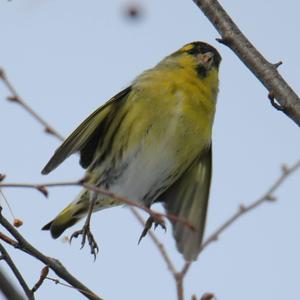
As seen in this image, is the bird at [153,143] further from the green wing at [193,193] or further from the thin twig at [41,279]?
the thin twig at [41,279]

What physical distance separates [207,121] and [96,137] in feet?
2.42

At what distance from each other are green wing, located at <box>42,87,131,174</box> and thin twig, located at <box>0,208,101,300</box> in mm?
1349

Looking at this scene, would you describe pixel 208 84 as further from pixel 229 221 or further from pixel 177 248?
pixel 229 221

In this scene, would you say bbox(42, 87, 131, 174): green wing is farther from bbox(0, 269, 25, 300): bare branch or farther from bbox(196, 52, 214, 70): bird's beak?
bbox(0, 269, 25, 300): bare branch

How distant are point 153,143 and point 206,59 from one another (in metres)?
0.81

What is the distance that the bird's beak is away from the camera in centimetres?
479

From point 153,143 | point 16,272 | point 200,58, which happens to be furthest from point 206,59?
point 16,272

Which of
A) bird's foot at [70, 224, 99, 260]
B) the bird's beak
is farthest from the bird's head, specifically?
bird's foot at [70, 224, 99, 260]

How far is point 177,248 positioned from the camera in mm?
4234

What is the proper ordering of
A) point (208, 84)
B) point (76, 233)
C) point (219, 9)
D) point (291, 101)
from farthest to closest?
point (208, 84)
point (76, 233)
point (219, 9)
point (291, 101)

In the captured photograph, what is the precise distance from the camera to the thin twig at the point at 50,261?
252 centimetres

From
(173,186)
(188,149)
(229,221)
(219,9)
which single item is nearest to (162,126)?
(188,149)

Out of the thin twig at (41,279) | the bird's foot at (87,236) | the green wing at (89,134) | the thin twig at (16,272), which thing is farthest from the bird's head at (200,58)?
the thin twig at (16,272)

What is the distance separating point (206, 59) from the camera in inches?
191
